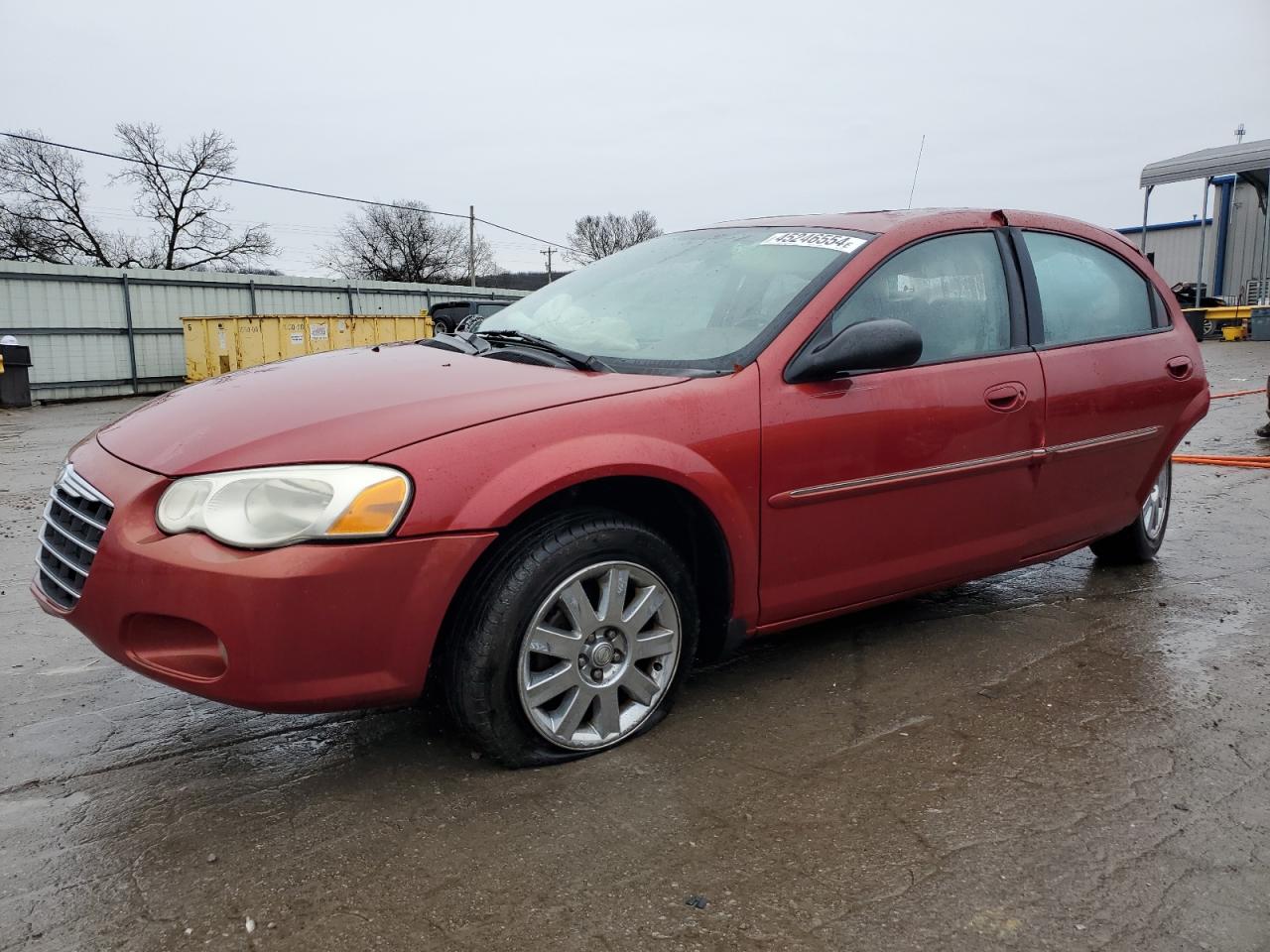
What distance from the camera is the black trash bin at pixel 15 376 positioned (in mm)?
18625

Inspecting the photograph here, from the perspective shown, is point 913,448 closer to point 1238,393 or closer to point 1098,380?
point 1098,380

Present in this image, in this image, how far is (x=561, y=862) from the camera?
2.24m

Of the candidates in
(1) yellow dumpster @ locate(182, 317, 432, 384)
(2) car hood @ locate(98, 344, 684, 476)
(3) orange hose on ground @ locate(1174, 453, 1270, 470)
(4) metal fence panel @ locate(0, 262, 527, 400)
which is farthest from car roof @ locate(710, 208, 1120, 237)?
(4) metal fence panel @ locate(0, 262, 527, 400)

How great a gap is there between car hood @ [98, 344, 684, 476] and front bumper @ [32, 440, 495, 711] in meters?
0.19

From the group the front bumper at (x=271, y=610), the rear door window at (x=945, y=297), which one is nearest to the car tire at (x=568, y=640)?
the front bumper at (x=271, y=610)

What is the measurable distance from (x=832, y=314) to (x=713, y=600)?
969mm

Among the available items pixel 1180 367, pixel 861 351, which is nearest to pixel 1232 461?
pixel 1180 367

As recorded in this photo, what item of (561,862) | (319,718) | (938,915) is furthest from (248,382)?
(938,915)

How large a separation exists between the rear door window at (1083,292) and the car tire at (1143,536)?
86 cm

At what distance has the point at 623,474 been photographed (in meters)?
2.62

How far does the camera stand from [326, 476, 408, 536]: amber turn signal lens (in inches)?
89.5

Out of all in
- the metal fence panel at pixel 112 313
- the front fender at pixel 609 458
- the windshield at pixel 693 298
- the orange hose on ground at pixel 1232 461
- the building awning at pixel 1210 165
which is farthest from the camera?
the building awning at pixel 1210 165

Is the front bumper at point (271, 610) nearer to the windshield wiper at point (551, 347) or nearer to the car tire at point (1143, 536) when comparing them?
the windshield wiper at point (551, 347)

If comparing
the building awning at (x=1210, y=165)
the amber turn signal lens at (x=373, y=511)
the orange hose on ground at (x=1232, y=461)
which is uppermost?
the building awning at (x=1210, y=165)
